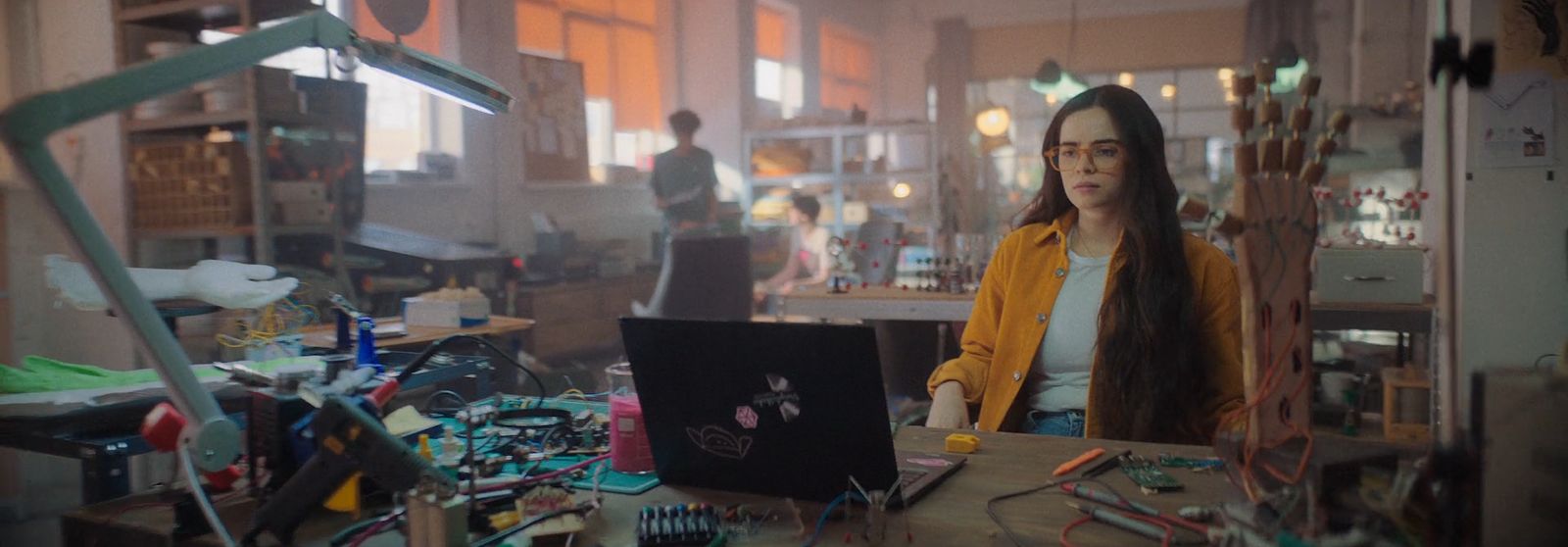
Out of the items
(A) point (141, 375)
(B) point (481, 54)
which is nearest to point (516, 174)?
(B) point (481, 54)

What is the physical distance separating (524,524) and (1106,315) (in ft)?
4.08

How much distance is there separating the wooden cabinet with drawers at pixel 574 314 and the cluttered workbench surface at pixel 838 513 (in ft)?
13.7

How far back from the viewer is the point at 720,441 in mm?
1301

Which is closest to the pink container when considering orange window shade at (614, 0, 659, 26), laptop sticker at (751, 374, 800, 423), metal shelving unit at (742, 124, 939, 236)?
laptop sticker at (751, 374, 800, 423)

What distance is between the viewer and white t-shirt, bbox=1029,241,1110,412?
2.03 metres

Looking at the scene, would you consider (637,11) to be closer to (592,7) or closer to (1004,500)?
(592,7)

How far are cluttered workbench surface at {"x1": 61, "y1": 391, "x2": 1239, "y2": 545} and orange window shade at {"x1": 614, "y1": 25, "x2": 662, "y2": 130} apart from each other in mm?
6592

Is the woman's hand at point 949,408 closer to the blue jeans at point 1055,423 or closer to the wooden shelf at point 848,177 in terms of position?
the blue jeans at point 1055,423

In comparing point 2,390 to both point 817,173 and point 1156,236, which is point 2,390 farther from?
point 817,173

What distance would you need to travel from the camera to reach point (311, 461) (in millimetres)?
1215

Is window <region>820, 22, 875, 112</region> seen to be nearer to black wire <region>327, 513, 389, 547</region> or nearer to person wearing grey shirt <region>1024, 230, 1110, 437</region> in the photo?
person wearing grey shirt <region>1024, 230, 1110, 437</region>

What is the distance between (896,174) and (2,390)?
19.8 ft

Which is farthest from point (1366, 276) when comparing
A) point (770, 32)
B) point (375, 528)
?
point (770, 32)

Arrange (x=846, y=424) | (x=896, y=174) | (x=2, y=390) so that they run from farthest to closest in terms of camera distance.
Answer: (x=896, y=174)
(x=2, y=390)
(x=846, y=424)
